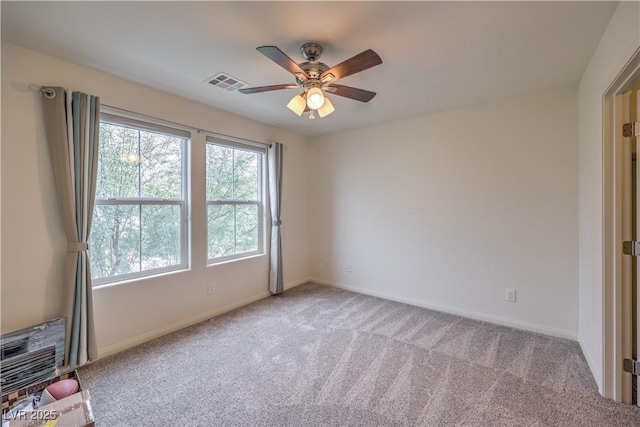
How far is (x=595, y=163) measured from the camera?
2.13 metres

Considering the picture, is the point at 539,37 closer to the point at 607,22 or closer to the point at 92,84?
the point at 607,22

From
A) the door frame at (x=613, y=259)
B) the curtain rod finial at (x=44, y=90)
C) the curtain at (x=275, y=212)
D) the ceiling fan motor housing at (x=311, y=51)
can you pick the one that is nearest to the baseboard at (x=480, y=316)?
the door frame at (x=613, y=259)

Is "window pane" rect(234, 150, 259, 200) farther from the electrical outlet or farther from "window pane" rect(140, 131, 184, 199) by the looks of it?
the electrical outlet

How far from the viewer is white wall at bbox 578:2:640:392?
1.63m

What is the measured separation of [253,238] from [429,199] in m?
2.33

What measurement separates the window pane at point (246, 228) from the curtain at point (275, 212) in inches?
9.1

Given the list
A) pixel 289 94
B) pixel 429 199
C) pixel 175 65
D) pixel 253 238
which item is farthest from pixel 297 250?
pixel 175 65

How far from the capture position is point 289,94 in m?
2.93

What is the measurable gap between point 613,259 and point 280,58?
2.54 metres

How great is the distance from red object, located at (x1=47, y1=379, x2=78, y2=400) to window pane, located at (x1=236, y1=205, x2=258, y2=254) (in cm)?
207

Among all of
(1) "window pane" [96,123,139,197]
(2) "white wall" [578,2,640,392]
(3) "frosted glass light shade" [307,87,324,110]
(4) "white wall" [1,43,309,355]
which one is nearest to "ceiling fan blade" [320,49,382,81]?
(3) "frosted glass light shade" [307,87,324,110]

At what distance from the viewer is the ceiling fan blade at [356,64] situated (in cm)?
173

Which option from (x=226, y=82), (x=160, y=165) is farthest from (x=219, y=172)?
(x=226, y=82)

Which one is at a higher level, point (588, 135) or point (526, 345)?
point (588, 135)
